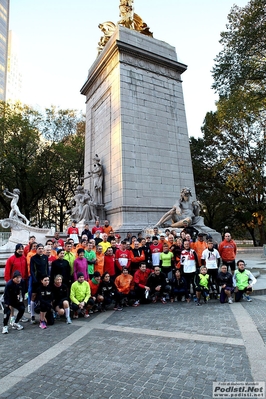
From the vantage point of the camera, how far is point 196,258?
832 cm

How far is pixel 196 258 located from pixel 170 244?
1.07 m

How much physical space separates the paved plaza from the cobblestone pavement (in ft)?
0.04

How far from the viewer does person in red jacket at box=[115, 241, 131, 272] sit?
818 centimetres

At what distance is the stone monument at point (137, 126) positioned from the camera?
14.6 meters

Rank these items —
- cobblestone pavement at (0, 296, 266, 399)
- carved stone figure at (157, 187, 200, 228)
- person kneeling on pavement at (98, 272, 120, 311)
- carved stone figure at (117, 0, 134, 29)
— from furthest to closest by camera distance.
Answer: carved stone figure at (117, 0, 134, 29) < carved stone figure at (157, 187, 200, 228) < person kneeling on pavement at (98, 272, 120, 311) < cobblestone pavement at (0, 296, 266, 399)

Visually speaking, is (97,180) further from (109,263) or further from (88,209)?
(109,263)

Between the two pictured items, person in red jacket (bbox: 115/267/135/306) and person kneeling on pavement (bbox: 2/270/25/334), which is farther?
person in red jacket (bbox: 115/267/135/306)

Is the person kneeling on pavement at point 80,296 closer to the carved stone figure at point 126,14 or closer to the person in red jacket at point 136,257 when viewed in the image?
the person in red jacket at point 136,257

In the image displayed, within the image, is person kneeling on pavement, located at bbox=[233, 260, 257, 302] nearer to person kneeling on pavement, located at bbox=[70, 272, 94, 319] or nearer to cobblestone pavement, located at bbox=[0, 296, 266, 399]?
cobblestone pavement, located at bbox=[0, 296, 266, 399]

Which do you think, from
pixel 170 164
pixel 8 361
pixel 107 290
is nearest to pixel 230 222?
pixel 170 164

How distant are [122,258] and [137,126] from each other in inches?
362

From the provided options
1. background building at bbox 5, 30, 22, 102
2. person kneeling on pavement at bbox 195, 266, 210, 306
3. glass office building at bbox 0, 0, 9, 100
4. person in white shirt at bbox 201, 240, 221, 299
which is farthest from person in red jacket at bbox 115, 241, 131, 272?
background building at bbox 5, 30, 22, 102

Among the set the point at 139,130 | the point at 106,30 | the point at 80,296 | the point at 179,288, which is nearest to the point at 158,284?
the point at 179,288

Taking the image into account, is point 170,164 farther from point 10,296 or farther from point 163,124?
point 10,296
